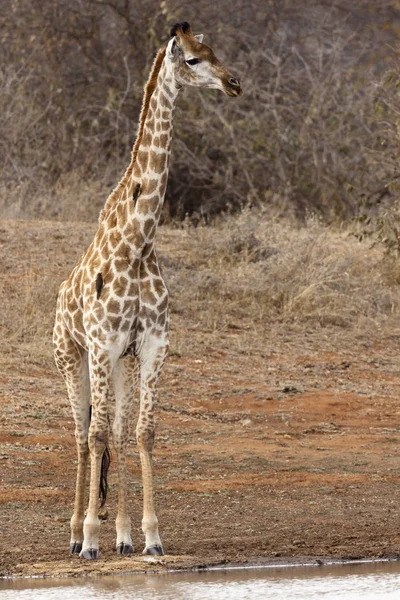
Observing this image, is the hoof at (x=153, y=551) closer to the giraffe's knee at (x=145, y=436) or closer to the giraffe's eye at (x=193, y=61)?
the giraffe's knee at (x=145, y=436)

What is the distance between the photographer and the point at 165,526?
6.46 meters

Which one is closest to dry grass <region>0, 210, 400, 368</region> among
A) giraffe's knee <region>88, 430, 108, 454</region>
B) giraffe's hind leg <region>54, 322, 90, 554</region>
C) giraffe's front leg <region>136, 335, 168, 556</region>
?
giraffe's hind leg <region>54, 322, 90, 554</region>

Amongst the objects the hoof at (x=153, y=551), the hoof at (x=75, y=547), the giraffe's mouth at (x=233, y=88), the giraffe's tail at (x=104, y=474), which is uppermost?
the giraffe's mouth at (x=233, y=88)

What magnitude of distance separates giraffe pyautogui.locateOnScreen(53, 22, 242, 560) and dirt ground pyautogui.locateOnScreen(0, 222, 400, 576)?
301 millimetres

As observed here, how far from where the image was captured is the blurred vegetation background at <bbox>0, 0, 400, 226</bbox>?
52.3 feet

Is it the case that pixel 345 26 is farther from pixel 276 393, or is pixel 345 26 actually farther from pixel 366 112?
pixel 276 393

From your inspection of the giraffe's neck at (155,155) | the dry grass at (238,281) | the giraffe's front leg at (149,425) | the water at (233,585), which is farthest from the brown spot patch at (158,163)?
the dry grass at (238,281)

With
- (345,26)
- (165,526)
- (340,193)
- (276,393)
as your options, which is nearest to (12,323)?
(276,393)

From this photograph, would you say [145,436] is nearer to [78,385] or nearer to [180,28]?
[78,385]

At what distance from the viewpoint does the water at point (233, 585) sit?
514cm

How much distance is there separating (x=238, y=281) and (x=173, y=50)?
6.37 meters

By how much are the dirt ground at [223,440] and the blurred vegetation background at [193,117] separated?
2859mm

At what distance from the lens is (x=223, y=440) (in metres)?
8.68

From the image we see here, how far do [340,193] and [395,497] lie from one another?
965 cm
